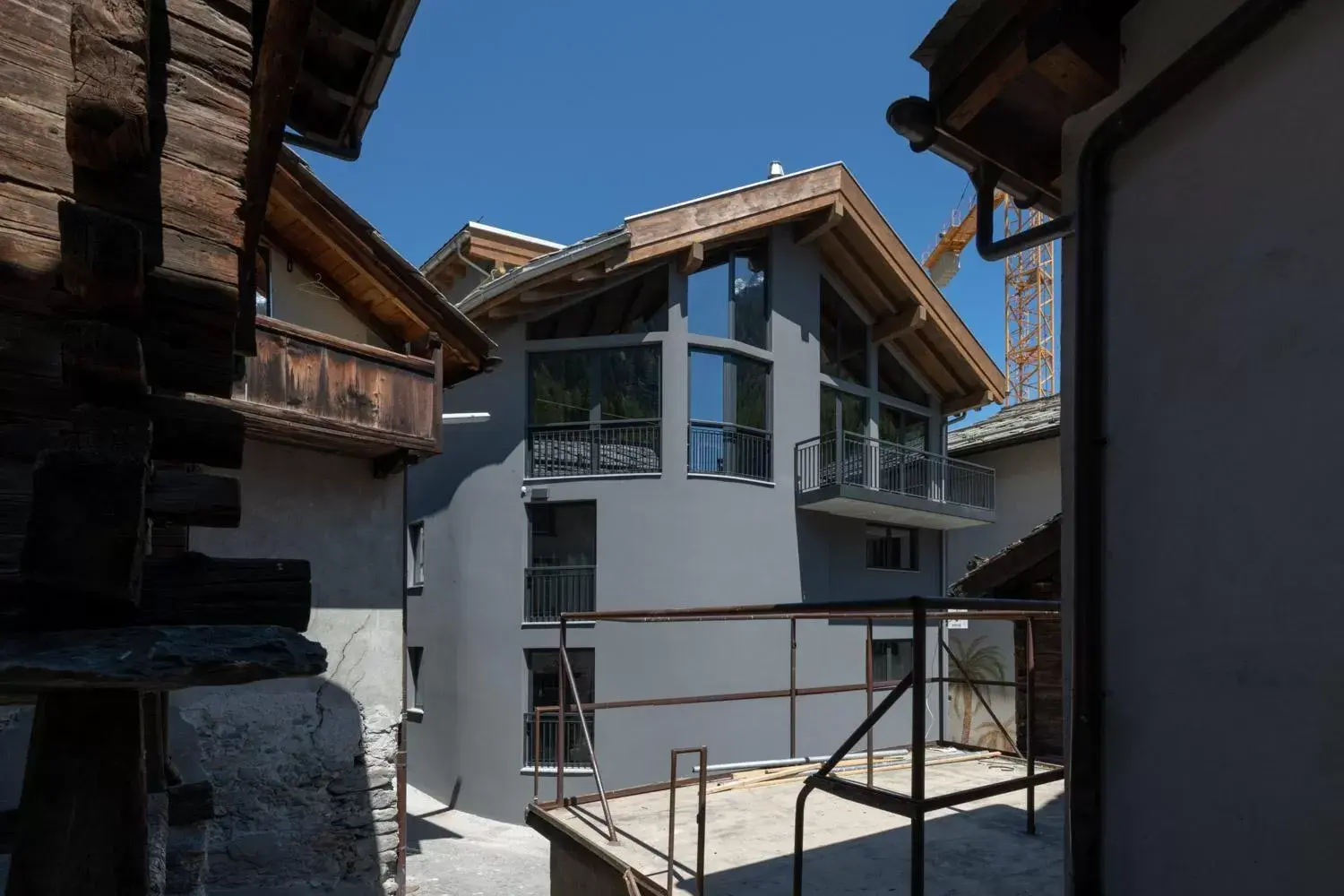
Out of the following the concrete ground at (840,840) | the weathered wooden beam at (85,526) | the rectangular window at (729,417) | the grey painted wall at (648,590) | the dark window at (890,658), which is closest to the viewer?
the weathered wooden beam at (85,526)

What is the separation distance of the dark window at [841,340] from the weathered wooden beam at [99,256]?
17.6 meters

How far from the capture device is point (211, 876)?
979 centimetres

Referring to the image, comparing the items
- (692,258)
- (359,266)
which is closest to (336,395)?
(359,266)

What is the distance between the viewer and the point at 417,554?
1869 cm

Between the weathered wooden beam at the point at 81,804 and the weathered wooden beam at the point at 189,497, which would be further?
the weathered wooden beam at the point at 189,497

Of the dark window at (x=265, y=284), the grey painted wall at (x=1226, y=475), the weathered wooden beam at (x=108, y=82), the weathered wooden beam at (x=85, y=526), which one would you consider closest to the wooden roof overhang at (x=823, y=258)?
the dark window at (x=265, y=284)

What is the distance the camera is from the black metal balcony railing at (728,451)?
16812mm

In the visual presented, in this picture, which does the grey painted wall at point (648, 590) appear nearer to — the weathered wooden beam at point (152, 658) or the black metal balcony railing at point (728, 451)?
the black metal balcony railing at point (728, 451)

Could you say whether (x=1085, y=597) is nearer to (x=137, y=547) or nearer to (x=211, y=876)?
(x=137, y=547)

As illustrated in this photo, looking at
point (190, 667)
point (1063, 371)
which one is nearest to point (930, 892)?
point (1063, 371)

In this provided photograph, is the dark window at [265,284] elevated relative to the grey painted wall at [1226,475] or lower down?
elevated

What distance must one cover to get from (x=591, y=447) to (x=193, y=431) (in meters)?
14.5

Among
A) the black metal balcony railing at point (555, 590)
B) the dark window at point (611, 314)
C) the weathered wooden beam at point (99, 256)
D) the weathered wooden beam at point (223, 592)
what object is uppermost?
the dark window at point (611, 314)

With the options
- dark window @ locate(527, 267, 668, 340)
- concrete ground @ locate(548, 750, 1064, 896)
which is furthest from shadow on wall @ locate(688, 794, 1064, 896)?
dark window @ locate(527, 267, 668, 340)
